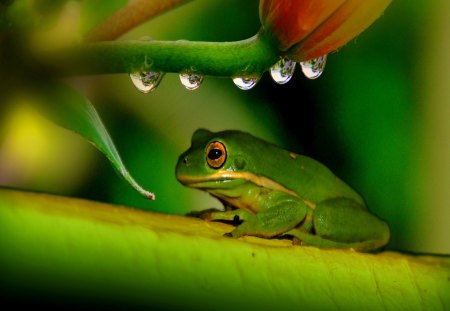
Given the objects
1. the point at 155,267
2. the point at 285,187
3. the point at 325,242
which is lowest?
the point at 155,267

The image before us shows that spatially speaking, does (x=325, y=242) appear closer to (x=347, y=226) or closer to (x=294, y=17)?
(x=347, y=226)

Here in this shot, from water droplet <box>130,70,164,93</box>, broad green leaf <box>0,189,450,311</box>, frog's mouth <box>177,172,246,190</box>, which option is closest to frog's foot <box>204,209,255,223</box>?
frog's mouth <box>177,172,246,190</box>

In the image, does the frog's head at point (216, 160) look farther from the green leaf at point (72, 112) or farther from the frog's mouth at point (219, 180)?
the green leaf at point (72, 112)

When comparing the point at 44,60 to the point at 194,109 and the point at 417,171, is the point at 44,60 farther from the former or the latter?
the point at 417,171

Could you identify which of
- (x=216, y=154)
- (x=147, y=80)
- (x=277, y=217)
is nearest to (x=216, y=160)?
(x=216, y=154)

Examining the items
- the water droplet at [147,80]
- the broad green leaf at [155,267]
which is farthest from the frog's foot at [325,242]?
the water droplet at [147,80]
